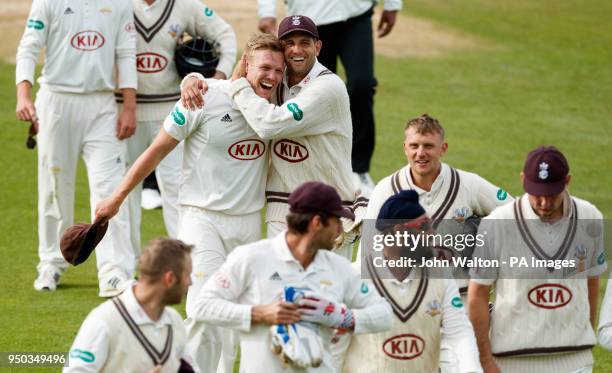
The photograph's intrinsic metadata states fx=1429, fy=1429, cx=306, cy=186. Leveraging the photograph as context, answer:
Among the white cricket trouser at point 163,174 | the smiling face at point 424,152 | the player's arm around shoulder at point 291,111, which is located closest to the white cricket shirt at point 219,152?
the player's arm around shoulder at point 291,111

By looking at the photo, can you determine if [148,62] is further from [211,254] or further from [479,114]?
[479,114]

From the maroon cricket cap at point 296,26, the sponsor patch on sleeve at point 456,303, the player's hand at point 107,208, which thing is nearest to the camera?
the sponsor patch on sleeve at point 456,303

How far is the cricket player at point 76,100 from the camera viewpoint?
37.0 feet

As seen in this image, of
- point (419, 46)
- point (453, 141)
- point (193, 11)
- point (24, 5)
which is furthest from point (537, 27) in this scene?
point (193, 11)

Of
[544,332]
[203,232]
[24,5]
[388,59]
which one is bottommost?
[544,332]

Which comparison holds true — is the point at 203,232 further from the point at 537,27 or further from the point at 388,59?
the point at 537,27

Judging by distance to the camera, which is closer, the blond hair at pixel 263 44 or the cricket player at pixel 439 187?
the cricket player at pixel 439 187

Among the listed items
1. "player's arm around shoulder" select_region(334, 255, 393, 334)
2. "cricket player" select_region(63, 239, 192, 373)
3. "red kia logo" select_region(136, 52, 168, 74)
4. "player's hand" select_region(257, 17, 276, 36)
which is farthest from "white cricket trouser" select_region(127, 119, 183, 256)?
Answer: "cricket player" select_region(63, 239, 192, 373)

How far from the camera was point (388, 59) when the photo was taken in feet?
69.1

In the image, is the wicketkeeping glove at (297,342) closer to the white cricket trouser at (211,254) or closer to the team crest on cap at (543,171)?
the team crest on cap at (543,171)

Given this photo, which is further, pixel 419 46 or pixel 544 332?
pixel 419 46

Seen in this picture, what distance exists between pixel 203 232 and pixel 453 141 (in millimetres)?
8678

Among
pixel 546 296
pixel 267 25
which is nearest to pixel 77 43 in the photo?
pixel 267 25

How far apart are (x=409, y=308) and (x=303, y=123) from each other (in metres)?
1.74
